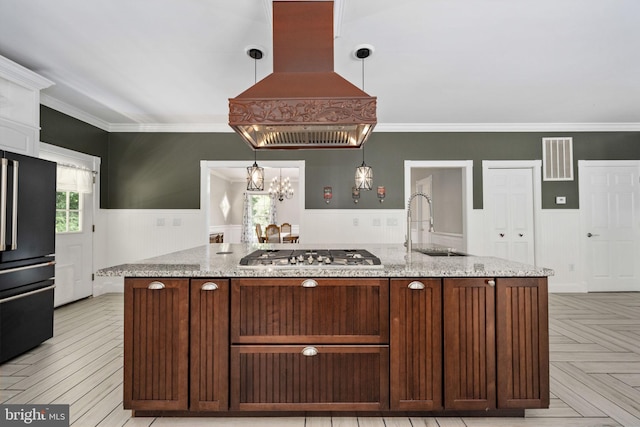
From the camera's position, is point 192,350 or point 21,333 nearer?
point 192,350

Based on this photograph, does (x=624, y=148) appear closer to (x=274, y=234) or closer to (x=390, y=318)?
(x=390, y=318)

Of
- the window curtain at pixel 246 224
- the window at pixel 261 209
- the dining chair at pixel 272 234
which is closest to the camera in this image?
the dining chair at pixel 272 234

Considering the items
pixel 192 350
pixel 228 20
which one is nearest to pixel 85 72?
pixel 228 20

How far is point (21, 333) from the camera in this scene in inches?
104

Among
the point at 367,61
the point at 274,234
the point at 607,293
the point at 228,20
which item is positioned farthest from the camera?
the point at 274,234

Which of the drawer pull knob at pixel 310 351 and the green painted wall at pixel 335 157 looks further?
the green painted wall at pixel 335 157

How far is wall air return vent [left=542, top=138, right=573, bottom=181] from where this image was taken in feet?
16.2

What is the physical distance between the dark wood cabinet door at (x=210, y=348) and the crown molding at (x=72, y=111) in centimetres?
372

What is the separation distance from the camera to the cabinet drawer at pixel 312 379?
5.79ft

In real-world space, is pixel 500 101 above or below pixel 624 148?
above

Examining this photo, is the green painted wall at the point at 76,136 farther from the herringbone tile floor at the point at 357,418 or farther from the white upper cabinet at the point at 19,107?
the herringbone tile floor at the point at 357,418

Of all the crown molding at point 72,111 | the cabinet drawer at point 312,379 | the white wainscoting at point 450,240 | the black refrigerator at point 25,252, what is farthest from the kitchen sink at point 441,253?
the crown molding at point 72,111

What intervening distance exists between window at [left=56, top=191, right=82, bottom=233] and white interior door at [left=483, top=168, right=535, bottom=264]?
5.97 m

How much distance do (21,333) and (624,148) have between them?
787cm
